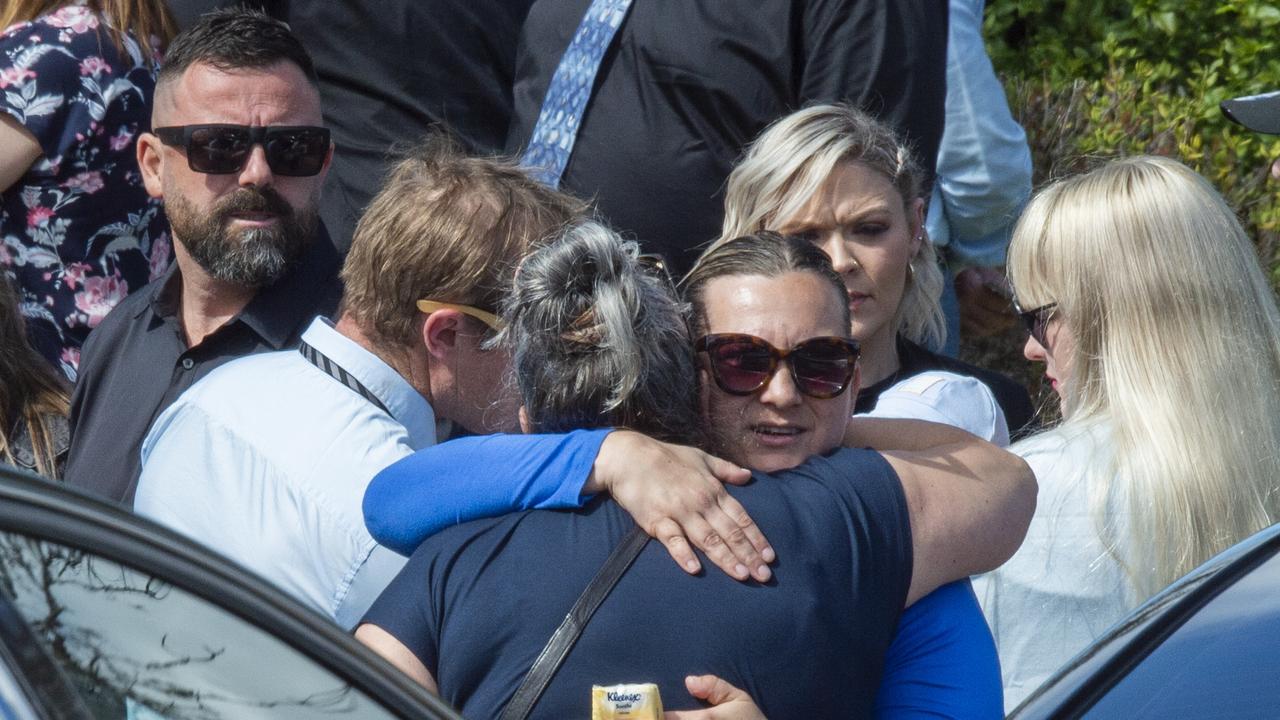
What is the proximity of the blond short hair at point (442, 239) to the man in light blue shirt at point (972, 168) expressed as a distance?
170 centimetres

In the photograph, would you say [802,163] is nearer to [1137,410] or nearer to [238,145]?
[1137,410]

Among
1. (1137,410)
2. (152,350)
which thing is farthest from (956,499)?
(152,350)

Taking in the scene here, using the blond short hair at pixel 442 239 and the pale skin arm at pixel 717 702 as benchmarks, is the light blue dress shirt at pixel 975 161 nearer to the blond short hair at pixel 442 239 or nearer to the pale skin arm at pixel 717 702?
the blond short hair at pixel 442 239

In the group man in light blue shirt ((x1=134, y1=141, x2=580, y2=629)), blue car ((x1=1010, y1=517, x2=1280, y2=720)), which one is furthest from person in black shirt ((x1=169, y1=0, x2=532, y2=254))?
blue car ((x1=1010, y1=517, x2=1280, y2=720))

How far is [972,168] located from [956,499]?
2.25m

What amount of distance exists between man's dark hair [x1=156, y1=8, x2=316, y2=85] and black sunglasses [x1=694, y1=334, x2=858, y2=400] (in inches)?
68.0

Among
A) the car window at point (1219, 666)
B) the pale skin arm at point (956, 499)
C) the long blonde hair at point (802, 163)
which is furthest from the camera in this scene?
the long blonde hair at point (802, 163)

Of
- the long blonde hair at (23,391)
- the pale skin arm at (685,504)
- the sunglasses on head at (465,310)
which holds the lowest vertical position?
the long blonde hair at (23,391)

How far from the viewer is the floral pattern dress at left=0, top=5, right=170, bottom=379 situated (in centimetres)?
383

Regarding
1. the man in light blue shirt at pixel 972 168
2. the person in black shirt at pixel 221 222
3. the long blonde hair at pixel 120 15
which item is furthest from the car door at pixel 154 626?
the man in light blue shirt at pixel 972 168

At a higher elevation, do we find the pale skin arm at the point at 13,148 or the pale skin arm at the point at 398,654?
the pale skin arm at the point at 398,654

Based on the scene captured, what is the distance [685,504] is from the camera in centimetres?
201

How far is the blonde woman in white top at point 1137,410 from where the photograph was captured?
272 centimetres

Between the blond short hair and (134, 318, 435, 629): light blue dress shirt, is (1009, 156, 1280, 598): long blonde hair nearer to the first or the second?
the blond short hair
